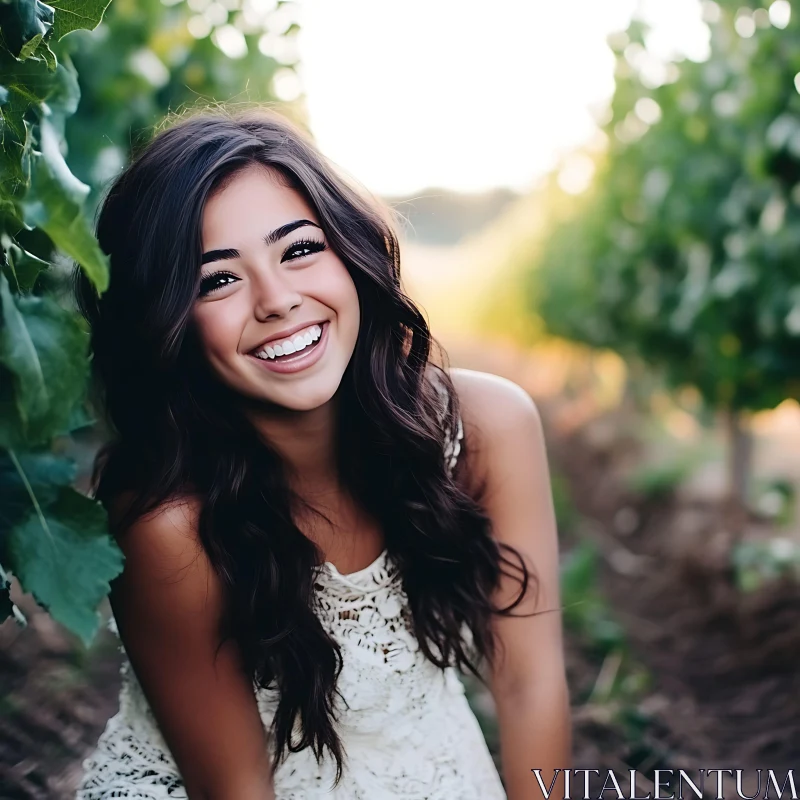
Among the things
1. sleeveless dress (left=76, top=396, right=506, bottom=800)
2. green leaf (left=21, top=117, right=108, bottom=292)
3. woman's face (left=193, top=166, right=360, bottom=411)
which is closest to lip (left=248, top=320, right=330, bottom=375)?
woman's face (left=193, top=166, right=360, bottom=411)

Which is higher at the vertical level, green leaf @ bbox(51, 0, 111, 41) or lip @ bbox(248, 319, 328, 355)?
green leaf @ bbox(51, 0, 111, 41)

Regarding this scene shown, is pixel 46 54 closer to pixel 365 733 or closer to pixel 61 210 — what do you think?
pixel 61 210

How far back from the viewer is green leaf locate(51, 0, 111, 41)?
1263 millimetres

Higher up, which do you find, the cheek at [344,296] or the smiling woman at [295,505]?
the cheek at [344,296]

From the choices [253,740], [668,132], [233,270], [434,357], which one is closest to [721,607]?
[668,132]

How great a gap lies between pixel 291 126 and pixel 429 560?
1.02 m

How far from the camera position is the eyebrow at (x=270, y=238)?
1827mm

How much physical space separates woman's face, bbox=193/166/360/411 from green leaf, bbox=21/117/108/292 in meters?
0.83

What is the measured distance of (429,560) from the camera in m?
2.20

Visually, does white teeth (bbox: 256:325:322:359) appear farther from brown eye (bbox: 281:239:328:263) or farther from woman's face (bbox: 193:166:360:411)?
brown eye (bbox: 281:239:328:263)

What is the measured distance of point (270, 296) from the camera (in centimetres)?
183

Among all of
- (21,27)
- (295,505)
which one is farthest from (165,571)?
(21,27)

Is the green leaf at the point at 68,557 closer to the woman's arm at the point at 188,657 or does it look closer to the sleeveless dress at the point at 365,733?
the woman's arm at the point at 188,657

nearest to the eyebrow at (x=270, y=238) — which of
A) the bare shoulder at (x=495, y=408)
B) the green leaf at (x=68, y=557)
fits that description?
the bare shoulder at (x=495, y=408)
